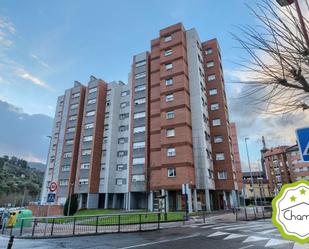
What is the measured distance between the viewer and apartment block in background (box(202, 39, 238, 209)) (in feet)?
109

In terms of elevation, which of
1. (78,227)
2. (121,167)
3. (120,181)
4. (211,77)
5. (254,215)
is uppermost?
(211,77)

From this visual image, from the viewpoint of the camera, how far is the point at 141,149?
3825 cm

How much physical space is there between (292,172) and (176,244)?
80.9 metres

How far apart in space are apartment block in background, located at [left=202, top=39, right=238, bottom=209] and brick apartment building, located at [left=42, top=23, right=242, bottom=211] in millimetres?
142

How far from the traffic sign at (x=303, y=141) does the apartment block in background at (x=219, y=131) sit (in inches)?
1231

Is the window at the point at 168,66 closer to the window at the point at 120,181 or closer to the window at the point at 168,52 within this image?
the window at the point at 168,52

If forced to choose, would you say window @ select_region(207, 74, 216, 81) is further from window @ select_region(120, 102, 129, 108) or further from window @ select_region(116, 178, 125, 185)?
window @ select_region(116, 178, 125, 185)

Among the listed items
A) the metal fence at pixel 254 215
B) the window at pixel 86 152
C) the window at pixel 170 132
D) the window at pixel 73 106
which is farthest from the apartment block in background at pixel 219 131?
the window at pixel 73 106

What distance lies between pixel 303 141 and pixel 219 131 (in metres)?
33.4

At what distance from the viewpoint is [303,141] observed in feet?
10.1

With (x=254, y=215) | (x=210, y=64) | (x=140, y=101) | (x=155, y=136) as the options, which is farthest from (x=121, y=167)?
(x=254, y=215)

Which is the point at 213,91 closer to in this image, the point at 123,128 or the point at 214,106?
the point at 214,106

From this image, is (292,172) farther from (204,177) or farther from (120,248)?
(120,248)

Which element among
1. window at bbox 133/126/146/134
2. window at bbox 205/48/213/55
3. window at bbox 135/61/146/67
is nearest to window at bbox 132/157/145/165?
window at bbox 133/126/146/134
